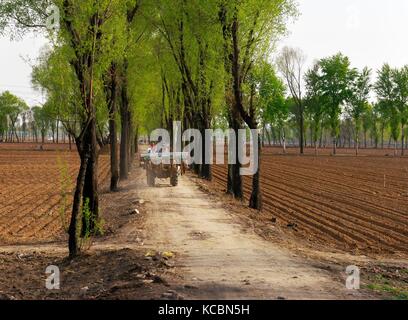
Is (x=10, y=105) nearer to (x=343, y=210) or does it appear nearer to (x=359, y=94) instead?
(x=359, y=94)

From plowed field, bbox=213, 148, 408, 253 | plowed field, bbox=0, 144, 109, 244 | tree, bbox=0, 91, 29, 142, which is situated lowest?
plowed field, bbox=213, 148, 408, 253

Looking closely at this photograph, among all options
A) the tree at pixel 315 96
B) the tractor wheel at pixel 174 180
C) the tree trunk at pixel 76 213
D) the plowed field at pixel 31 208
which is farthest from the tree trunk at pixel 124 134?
the tree at pixel 315 96

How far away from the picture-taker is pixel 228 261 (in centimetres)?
989

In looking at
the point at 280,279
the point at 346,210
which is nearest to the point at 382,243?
the point at 346,210

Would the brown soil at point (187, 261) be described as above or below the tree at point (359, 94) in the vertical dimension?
below

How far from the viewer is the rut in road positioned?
25.3 feet

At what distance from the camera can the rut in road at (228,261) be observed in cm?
772

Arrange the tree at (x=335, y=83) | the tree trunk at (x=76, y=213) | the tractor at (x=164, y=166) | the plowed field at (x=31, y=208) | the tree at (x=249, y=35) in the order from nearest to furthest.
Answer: the tree trunk at (x=76, y=213) → the plowed field at (x=31, y=208) → the tree at (x=249, y=35) → the tractor at (x=164, y=166) → the tree at (x=335, y=83)

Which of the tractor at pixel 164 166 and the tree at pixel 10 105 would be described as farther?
the tree at pixel 10 105

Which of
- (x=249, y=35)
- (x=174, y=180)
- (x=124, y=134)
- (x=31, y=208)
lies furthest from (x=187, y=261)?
(x=124, y=134)

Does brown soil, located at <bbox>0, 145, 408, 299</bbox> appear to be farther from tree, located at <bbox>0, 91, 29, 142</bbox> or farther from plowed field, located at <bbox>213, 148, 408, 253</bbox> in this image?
tree, located at <bbox>0, 91, 29, 142</bbox>

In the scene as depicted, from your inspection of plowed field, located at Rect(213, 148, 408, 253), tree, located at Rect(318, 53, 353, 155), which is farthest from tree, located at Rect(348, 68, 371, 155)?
plowed field, located at Rect(213, 148, 408, 253)

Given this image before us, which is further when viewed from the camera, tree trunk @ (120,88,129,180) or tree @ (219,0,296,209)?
tree trunk @ (120,88,129,180)

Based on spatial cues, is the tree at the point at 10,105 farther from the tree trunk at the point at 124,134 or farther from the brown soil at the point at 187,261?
the brown soil at the point at 187,261
